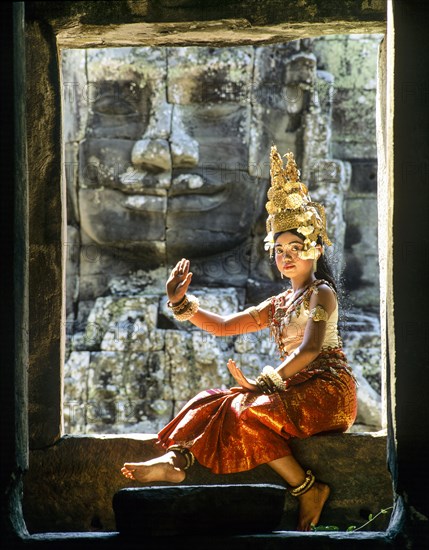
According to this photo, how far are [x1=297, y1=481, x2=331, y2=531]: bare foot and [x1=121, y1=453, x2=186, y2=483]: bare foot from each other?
590mm

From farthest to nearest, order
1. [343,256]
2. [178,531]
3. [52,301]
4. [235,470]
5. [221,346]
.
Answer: [343,256], [221,346], [52,301], [235,470], [178,531]

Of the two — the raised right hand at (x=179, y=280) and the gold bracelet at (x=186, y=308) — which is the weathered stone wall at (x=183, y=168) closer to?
the gold bracelet at (x=186, y=308)

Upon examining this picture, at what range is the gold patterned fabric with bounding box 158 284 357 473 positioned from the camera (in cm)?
482

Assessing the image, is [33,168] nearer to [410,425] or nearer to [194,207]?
[410,425]

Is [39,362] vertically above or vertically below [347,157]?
below

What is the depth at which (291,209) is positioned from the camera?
5148 mm

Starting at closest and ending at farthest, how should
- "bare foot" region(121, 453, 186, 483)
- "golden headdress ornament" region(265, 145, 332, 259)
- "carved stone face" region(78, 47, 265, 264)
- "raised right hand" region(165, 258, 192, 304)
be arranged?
"bare foot" region(121, 453, 186, 483) → "raised right hand" region(165, 258, 192, 304) → "golden headdress ornament" region(265, 145, 332, 259) → "carved stone face" region(78, 47, 265, 264)

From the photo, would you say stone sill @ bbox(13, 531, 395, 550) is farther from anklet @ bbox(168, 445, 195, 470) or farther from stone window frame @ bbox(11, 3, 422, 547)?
stone window frame @ bbox(11, 3, 422, 547)

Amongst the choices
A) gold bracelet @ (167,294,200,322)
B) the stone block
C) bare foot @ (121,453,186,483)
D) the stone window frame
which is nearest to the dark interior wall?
the stone block

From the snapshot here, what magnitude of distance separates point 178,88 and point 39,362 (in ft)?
15.6

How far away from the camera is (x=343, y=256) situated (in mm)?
9664

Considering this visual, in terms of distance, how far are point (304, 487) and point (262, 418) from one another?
1.31ft

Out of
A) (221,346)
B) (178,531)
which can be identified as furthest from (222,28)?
(221,346)

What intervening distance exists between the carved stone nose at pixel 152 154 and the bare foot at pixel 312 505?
15.5 feet
